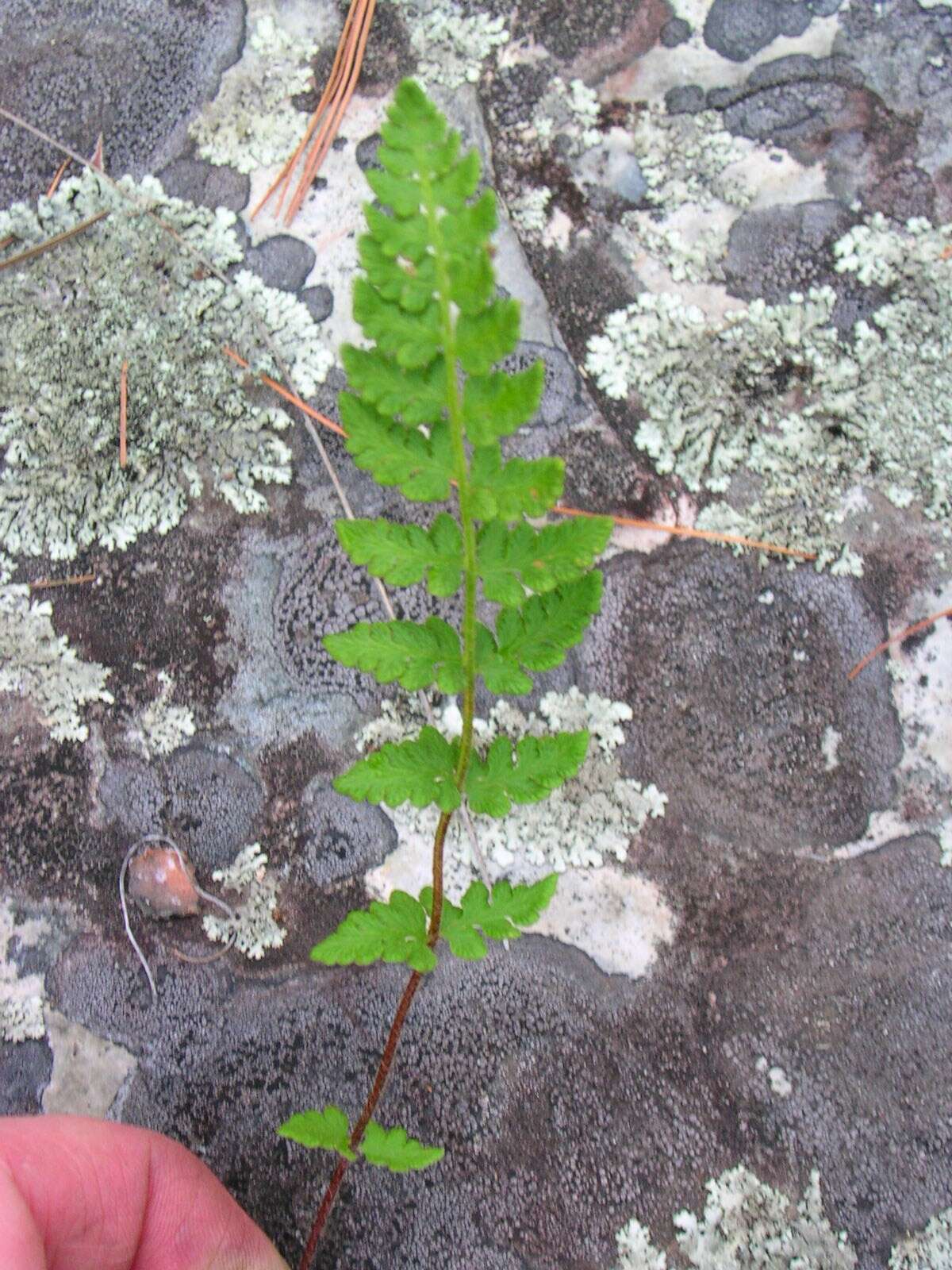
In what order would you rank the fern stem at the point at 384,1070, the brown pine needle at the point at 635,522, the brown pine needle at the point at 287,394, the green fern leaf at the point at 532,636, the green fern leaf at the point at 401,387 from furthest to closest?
the brown pine needle at the point at 287,394 → the brown pine needle at the point at 635,522 → the fern stem at the point at 384,1070 → the green fern leaf at the point at 532,636 → the green fern leaf at the point at 401,387

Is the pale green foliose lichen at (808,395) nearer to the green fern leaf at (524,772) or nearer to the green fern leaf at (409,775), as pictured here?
the green fern leaf at (524,772)

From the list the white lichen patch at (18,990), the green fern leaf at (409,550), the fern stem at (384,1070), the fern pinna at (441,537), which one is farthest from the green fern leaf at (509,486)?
the white lichen patch at (18,990)

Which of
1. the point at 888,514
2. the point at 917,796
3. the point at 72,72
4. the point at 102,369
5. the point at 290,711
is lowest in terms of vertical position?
the point at 917,796

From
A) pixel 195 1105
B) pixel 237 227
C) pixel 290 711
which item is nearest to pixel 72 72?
pixel 237 227

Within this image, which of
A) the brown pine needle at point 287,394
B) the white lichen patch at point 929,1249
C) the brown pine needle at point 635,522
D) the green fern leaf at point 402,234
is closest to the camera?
the green fern leaf at point 402,234

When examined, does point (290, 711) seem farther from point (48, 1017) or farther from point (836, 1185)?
point (836, 1185)

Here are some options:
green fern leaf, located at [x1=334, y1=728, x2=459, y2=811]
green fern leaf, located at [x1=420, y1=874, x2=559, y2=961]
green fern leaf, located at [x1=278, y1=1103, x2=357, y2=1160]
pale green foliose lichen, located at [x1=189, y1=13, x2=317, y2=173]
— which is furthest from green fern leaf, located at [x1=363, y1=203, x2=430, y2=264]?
green fern leaf, located at [x1=278, y1=1103, x2=357, y2=1160]

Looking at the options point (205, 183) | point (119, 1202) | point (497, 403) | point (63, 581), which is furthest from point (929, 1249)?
point (205, 183)
